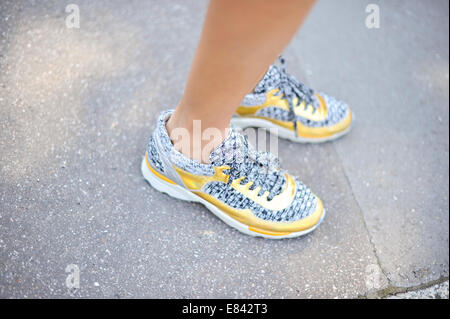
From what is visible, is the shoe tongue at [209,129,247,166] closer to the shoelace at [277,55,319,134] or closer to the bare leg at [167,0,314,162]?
the bare leg at [167,0,314,162]

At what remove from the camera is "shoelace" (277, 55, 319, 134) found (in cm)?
122

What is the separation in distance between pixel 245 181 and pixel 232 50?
42 centimetres

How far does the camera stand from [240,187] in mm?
1015

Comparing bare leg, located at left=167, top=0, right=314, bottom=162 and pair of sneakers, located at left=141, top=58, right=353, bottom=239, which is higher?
bare leg, located at left=167, top=0, right=314, bottom=162

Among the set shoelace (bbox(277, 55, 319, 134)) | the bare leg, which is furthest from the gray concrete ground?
the bare leg

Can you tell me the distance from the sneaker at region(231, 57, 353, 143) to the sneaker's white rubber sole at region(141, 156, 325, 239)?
342 millimetres
